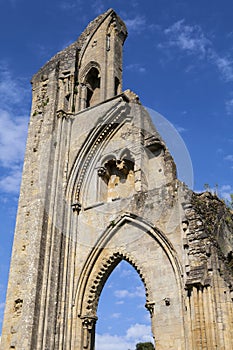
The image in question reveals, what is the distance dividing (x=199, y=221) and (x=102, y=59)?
6.46 meters

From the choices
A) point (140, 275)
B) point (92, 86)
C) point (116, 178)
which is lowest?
point (140, 275)

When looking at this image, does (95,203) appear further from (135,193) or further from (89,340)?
(89,340)

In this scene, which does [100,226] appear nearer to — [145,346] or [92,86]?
[92,86]

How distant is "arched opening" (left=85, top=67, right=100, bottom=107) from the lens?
14047mm

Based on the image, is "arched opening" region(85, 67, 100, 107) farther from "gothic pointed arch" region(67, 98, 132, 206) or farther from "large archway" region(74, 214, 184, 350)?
"large archway" region(74, 214, 184, 350)

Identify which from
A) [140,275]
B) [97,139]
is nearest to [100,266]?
[140,275]

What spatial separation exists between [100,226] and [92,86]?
15.9 feet

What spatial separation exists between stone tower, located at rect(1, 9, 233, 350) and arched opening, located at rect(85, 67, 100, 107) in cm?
5

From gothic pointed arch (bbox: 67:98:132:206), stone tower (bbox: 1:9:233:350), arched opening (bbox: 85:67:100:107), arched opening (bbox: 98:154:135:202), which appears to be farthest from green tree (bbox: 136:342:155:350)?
arched opening (bbox: 85:67:100:107)

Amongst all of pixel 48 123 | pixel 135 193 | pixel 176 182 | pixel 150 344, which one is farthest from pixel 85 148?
pixel 150 344

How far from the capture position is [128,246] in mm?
10711

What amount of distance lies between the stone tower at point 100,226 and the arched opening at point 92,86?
0.17ft

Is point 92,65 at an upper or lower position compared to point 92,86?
upper

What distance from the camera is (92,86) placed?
47.1 ft
